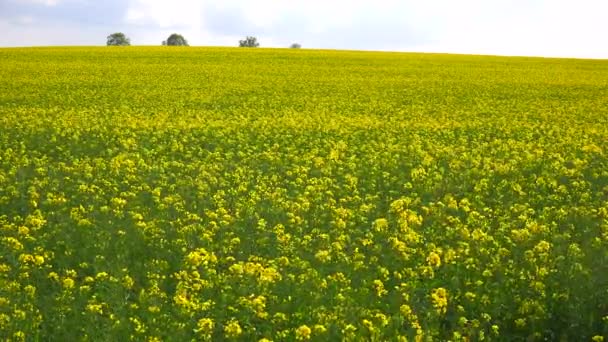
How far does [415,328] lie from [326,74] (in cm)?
3549

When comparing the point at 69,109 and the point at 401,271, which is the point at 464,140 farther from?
the point at 69,109

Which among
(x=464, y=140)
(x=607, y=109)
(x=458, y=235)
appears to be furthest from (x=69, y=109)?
(x=607, y=109)

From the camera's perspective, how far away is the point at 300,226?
11.4 metres

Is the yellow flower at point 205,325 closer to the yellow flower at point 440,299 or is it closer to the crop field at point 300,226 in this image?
the crop field at point 300,226

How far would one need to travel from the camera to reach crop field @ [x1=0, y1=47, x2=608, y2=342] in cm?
820

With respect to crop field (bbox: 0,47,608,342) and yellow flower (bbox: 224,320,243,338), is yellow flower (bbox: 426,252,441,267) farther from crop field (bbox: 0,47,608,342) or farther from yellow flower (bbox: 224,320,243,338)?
yellow flower (bbox: 224,320,243,338)

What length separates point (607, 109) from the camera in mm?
28891

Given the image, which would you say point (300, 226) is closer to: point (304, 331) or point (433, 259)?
point (433, 259)

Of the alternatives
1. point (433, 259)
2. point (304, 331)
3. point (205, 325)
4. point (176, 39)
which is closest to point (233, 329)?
point (205, 325)

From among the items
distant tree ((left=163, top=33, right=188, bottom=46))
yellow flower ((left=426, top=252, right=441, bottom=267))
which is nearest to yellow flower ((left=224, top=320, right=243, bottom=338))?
yellow flower ((left=426, top=252, right=441, bottom=267))

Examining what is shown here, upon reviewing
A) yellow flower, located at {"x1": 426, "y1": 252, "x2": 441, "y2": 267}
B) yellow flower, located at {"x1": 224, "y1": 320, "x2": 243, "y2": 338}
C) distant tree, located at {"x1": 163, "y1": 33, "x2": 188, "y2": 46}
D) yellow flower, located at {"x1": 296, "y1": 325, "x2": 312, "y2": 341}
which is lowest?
yellow flower, located at {"x1": 224, "y1": 320, "x2": 243, "y2": 338}

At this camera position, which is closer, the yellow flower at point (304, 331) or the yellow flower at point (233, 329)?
the yellow flower at point (304, 331)

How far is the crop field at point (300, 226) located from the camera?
8203mm

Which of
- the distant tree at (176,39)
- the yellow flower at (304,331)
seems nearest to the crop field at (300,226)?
the yellow flower at (304,331)
